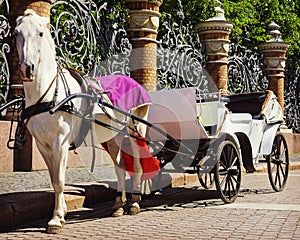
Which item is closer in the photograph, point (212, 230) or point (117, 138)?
point (212, 230)

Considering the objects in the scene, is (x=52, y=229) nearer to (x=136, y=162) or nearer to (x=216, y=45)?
(x=136, y=162)

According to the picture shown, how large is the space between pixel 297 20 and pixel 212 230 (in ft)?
63.5

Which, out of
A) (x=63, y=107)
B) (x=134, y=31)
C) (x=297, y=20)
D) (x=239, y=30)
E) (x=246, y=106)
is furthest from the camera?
(x=297, y=20)

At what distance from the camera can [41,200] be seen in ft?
24.1

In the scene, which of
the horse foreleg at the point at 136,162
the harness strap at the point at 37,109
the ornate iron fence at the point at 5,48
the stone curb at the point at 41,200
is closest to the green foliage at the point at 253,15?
the ornate iron fence at the point at 5,48

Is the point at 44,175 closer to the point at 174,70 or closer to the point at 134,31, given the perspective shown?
the point at 134,31

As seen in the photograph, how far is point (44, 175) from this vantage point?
9797mm

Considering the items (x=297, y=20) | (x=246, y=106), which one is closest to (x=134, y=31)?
(x=246, y=106)

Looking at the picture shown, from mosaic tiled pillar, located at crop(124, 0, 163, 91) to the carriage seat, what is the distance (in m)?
2.43

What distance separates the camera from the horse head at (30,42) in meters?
5.96

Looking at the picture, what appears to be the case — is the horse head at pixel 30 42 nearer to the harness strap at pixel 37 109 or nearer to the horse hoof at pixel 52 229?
the harness strap at pixel 37 109

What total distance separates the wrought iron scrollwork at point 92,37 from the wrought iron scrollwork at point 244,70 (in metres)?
5.91

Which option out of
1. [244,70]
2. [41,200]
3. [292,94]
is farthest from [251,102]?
[292,94]

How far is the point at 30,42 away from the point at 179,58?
953 centimetres
